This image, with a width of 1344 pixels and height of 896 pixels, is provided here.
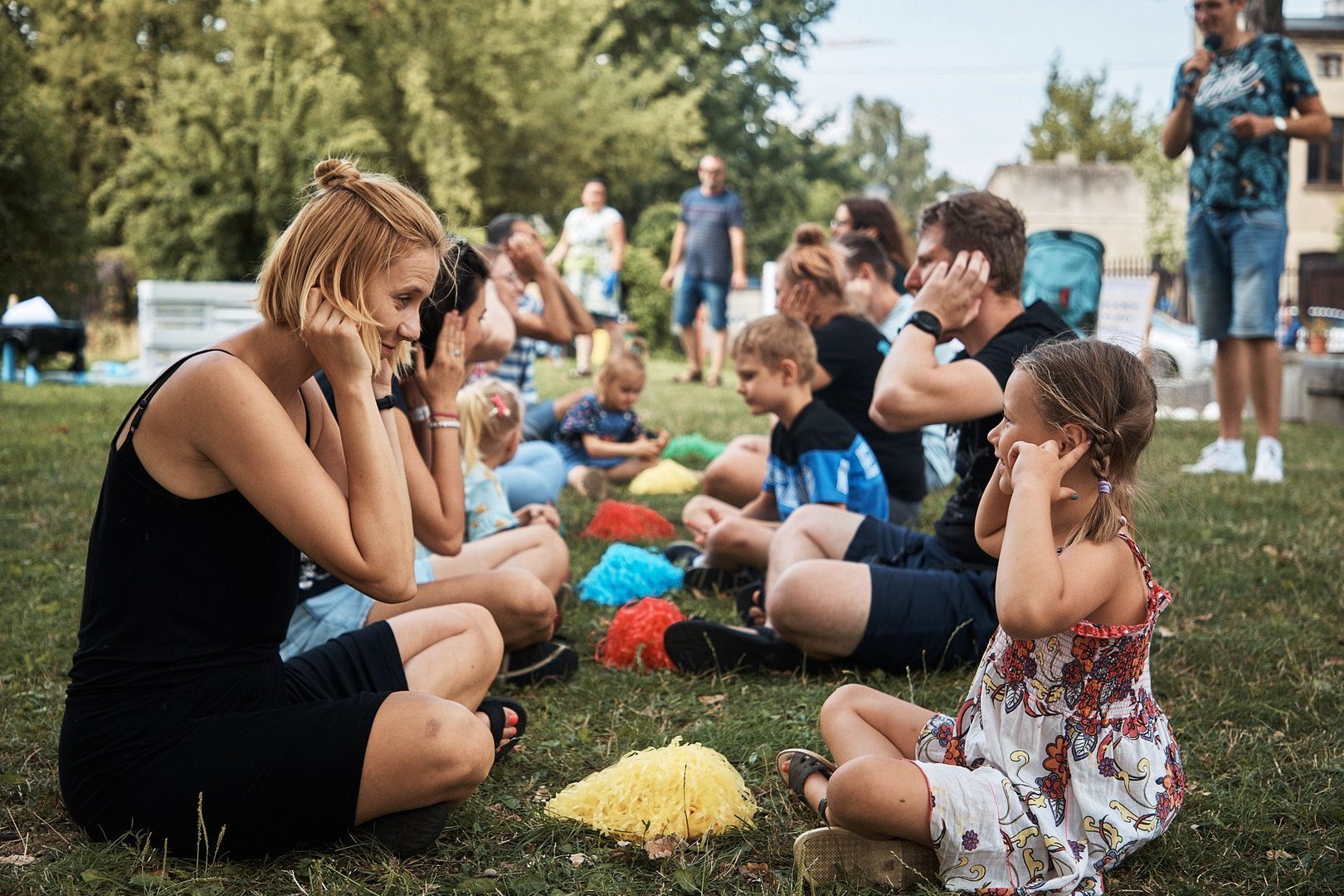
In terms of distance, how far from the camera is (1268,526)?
5602 mm

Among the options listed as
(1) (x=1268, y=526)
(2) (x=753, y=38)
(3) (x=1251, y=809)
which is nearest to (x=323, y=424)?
(3) (x=1251, y=809)

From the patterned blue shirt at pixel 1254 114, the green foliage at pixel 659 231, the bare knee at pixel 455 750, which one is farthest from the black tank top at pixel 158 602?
the green foliage at pixel 659 231

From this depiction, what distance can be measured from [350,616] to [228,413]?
4.10 feet

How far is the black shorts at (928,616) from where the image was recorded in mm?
3465

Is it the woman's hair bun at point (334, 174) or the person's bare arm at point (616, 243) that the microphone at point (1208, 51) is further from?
the person's bare arm at point (616, 243)

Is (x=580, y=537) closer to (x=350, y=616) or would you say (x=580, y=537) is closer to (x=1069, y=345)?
(x=350, y=616)

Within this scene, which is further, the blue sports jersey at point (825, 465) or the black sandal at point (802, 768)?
the blue sports jersey at point (825, 465)

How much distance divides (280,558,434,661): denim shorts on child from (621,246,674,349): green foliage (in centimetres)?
1993

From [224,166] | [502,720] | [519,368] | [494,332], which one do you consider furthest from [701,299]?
[502,720]

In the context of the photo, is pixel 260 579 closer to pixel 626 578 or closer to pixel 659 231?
pixel 626 578

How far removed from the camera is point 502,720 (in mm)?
2820

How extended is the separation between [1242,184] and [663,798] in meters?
5.96

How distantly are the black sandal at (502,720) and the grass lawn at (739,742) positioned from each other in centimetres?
5

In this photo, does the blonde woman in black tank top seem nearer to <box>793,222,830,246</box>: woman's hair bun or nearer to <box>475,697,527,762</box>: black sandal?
<box>475,697,527,762</box>: black sandal
